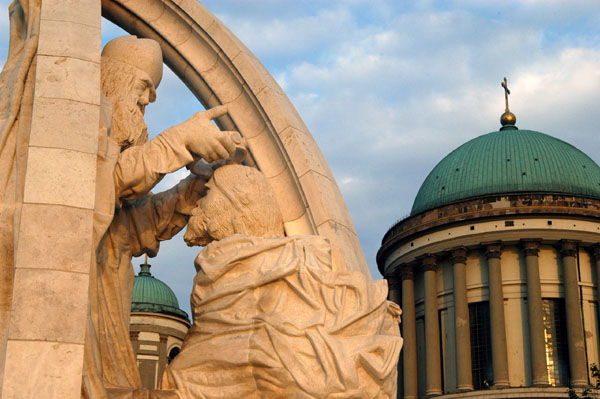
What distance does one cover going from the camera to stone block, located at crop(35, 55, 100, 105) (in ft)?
20.3

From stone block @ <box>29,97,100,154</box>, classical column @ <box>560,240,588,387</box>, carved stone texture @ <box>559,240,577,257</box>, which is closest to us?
stone block @ <box>29,97,100,154</box>

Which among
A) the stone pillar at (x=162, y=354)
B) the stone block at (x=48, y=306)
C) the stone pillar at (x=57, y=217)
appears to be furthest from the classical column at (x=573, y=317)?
the stone block at (x=48, y=306)

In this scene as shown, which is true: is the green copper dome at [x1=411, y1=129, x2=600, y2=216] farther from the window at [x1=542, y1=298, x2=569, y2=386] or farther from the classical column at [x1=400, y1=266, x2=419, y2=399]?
the window at [x1=542, y1=298, x2=569, y2=386]

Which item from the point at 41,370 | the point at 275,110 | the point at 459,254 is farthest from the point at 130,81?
the point at 459,254

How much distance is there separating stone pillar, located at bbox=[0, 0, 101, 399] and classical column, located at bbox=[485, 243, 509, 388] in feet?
151

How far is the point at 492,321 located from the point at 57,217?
47323 millimetres

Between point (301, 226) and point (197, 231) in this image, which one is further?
point (301, 226)

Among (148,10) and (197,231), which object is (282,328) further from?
(148,10)

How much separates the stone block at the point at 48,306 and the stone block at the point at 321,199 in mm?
2536

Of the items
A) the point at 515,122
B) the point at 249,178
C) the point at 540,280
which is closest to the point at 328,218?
the point at 249,178

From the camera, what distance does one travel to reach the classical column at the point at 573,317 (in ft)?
163

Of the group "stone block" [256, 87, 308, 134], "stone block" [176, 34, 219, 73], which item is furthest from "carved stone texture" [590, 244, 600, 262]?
"stone block" [176, 34, 219, 73]

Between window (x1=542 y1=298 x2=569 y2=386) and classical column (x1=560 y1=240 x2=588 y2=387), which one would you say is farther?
window (x1=542 y1=298 x2=569 y2=386)

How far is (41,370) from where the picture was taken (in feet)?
17.9
